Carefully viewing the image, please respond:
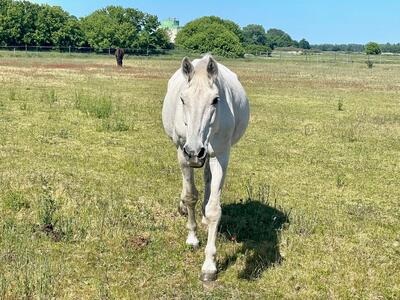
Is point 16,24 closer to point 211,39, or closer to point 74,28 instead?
point 74,28

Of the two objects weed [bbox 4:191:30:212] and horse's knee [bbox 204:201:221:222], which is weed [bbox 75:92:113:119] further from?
horse's knee [bbox 204:201:221:222]

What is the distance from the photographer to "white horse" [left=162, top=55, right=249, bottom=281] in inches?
164

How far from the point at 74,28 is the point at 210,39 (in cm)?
2774

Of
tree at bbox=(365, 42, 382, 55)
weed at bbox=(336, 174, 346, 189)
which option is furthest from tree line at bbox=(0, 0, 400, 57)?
weed at bbox=(336, 174, 346, 189)

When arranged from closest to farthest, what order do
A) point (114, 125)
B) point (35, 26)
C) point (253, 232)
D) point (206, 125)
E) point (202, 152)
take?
point (202, 152) < point (206, 125) < point (253, 232) < point (114, 125) < point (35, 26)

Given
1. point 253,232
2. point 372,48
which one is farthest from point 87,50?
point 253,232

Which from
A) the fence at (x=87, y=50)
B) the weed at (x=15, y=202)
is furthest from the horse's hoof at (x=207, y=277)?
the fence at (x=87, y=50)

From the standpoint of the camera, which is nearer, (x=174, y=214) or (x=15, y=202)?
(x=15, y=202)

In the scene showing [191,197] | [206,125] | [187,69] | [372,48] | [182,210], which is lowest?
[182,210]

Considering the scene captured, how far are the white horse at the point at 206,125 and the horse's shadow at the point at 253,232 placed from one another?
47 centimetres

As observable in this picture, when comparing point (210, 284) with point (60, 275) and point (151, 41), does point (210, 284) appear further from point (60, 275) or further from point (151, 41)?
point (151, 41)

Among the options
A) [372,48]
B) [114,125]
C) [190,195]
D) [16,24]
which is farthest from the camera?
[372,48]

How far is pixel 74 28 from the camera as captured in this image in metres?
93.1

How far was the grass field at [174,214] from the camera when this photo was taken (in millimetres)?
4895
